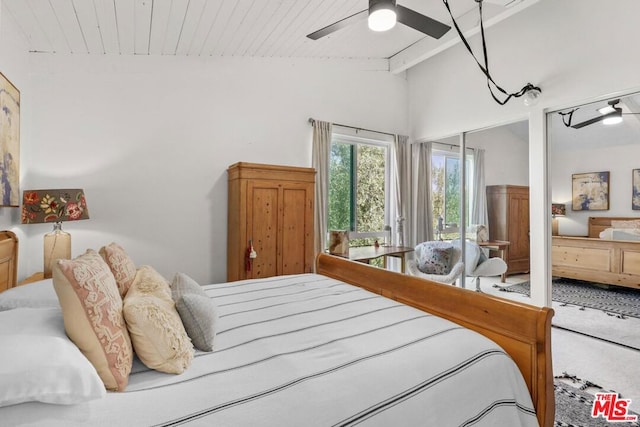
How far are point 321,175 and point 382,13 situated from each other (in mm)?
2146

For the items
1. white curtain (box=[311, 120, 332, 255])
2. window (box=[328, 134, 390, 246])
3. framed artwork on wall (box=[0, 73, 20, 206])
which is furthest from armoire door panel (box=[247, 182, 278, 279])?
framed artwork on wall (box=[0, 73, 20, 206])

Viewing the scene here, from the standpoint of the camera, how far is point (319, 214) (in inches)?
158

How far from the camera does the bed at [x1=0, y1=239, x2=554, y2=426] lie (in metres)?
0.91

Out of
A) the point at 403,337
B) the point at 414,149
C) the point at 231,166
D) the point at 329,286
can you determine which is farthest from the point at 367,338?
the point at 414,149

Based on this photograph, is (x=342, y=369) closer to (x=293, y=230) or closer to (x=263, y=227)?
(x=263, y=227)

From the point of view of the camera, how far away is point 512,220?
12.1 ft

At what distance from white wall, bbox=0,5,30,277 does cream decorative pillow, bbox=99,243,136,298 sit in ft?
3.70

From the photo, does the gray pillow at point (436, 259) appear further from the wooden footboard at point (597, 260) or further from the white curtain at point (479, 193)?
the wooden footboard at point (597, 260)

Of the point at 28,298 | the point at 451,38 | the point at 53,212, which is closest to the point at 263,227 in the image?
the point at 53,212

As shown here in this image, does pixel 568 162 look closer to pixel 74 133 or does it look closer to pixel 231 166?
pixel 231 166

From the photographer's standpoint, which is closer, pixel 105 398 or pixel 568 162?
pixel 105 398

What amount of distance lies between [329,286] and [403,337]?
3.01 feet

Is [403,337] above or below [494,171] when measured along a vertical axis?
below

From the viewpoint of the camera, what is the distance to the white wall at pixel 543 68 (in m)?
2.85
